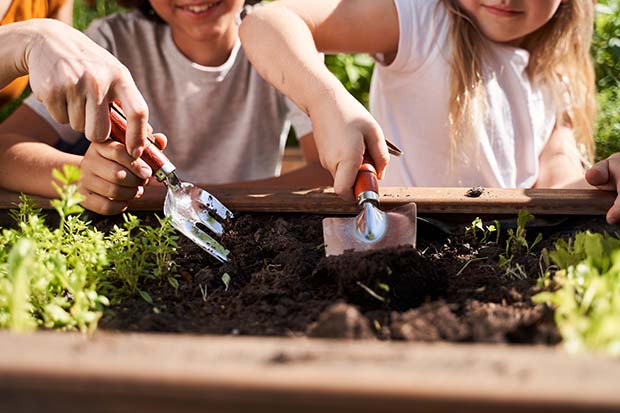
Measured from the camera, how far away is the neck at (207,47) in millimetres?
2889

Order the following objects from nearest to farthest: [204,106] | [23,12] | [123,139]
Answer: [123,139]
[23,12]
[204,106]

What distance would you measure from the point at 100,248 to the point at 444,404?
872 mm

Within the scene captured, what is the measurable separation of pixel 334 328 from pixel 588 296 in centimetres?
39

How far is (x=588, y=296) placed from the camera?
3.65 feet

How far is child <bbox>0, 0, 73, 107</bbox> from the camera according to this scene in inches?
95.6

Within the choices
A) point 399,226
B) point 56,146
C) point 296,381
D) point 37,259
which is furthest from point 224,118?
point 296,381

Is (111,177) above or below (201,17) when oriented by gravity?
below

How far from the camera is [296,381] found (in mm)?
839

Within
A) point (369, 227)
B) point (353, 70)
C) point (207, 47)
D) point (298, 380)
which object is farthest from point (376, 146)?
point (353, 70)

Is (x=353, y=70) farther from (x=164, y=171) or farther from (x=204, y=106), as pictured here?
(x=164, y=171)

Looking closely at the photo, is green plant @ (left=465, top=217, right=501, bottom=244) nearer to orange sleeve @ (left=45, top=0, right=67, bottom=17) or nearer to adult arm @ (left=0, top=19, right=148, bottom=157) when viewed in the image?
adult arm @ (left=0, top=19, right=148, bottom=157)

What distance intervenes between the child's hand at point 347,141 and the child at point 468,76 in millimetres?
339

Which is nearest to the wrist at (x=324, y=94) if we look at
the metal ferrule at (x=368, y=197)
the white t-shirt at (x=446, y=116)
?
the metal ferrule at (x=368, y=197)

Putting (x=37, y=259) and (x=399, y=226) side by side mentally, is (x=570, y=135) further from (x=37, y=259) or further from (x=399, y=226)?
(x=37, y=259)
